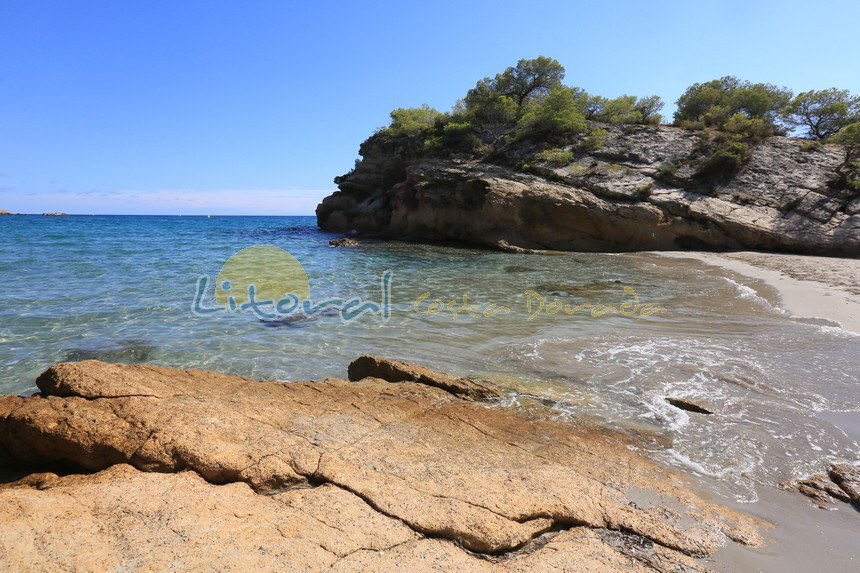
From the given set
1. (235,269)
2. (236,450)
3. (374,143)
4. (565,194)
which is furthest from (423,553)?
(374,143)

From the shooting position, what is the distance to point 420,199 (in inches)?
1009

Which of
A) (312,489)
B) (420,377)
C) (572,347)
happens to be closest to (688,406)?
(572,347)

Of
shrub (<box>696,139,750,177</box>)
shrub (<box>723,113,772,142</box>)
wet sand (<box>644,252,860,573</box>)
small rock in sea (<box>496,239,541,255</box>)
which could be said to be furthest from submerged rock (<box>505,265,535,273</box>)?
shrub (<box>723,113,772,142</box>)

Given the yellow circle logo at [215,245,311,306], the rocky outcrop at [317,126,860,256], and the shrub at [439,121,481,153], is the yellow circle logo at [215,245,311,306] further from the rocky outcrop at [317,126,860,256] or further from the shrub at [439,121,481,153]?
the shrub at [439,121,481,153]

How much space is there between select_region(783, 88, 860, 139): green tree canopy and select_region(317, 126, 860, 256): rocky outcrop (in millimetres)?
2355

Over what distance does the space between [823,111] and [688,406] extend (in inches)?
1091

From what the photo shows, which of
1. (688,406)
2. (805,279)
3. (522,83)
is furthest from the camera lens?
(522,83)

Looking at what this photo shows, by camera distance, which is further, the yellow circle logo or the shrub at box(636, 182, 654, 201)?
the shrub at box(636, 182, 654, 201)

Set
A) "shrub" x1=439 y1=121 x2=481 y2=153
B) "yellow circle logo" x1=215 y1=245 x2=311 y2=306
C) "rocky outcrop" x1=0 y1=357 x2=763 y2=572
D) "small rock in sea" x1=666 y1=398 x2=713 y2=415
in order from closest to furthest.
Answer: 1. "rocky outcrop" x1=0 y1=357 x2=763 y2=572
2. "small rock in sea" x1=666 y1=398 x2=713 y2=415
3. "yellow circle logo" x1=215 y1=245 x2=311 y2=306
4. "shrub" x1=439 y1=121 x2=481 y2=153

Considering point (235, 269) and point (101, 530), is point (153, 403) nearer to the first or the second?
point (101, 530)

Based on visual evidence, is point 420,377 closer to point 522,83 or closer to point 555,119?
point 555,119

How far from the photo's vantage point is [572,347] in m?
6.60

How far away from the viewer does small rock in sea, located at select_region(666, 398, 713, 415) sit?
4.31 metres

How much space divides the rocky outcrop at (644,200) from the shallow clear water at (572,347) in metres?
8.73
